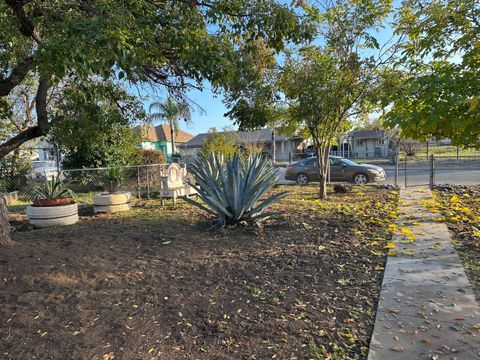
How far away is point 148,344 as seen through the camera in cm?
272

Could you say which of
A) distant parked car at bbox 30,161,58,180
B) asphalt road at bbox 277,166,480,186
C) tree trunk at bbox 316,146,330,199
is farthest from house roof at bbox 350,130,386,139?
distant parked car at bbox 30,161,58,180

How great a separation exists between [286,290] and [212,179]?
10.3 ft

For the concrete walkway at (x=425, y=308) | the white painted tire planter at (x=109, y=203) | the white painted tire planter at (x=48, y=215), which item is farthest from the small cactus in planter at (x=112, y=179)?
the concrete walkway at (x=425, y=308)

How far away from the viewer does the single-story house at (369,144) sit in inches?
1766

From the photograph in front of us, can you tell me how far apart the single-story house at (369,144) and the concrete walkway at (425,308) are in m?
39.6

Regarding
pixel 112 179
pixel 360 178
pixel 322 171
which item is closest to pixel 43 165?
pixel 112 179

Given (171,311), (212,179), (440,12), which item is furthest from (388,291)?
(440,12)

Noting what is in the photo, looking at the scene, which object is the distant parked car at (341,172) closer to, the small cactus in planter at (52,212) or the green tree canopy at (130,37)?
the green tree canopy at (130,37)

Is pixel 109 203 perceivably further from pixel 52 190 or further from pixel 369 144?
pixel 369 144

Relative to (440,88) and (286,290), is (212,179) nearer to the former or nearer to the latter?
(286,290)

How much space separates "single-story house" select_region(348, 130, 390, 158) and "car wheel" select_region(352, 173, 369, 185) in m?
28.4

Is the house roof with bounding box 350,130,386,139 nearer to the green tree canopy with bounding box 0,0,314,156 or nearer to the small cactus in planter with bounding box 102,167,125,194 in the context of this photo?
the small cactus in planter with bounding box 102,167,125,194

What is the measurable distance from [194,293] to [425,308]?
2199mm

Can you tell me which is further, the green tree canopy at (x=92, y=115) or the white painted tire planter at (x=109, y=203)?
the white painted tire planter at (x=109, y=203)
